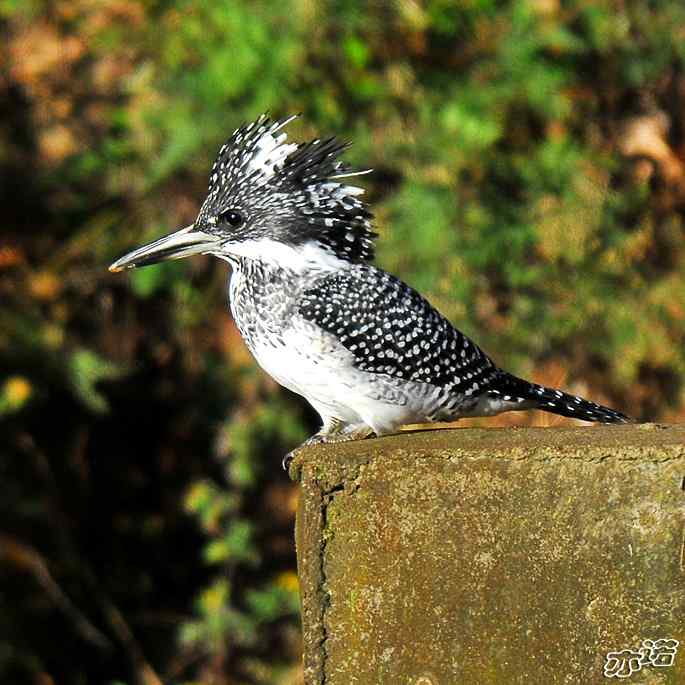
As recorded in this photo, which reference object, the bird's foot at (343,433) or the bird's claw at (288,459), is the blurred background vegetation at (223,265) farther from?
the bird's claw at (288,459)

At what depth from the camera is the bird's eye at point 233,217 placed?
309 centimetres

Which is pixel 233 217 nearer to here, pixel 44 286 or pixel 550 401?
pixel 550 401

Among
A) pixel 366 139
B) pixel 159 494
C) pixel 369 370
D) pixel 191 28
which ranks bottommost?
pixel 159 494

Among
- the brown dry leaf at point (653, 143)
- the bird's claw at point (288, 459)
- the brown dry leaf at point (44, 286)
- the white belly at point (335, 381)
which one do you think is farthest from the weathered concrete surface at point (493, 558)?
the brown dry leaf at point (653, 143)

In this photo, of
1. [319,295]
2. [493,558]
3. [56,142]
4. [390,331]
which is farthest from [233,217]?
[56,142]

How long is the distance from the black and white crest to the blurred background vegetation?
1.76 metres

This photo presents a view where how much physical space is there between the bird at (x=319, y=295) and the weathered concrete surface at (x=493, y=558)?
83cm

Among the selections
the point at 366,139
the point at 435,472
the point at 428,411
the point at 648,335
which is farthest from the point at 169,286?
the point at 435,472

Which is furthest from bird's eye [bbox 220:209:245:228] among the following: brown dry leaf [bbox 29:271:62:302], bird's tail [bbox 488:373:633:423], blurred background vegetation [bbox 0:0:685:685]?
A: brown dry leaf [bbox 29:271:62:302]

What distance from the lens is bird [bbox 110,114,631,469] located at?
300 cm

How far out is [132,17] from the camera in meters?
5.32

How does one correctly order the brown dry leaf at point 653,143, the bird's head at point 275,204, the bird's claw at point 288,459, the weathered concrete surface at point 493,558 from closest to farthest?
the weathered concrete surface at point 493,558
the bird's claw at point 288,459
the bird's head at point 275,204
the brown dry leaf at point 653,143

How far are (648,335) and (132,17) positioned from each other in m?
2.56

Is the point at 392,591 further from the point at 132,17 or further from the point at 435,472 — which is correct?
the point at 132,17
